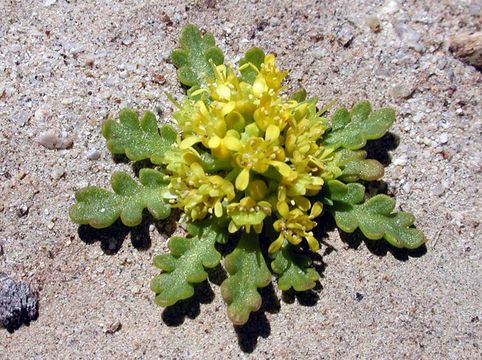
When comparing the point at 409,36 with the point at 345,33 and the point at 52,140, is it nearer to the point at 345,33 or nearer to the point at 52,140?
the point at 345,33

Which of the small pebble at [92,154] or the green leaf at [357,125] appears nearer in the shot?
the green leaf at [357,125]

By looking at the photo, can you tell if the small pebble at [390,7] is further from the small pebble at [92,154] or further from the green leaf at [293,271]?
the small pebble at [92,154]

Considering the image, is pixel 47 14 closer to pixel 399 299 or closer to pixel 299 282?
pixel 299 282

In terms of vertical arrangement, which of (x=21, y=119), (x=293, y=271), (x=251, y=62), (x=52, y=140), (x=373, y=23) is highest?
(x=251, y=62)

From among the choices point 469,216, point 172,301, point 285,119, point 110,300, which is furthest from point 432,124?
point 110,300

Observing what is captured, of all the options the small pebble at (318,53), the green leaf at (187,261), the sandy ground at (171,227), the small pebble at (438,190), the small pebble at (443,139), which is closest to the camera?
the green leaf at (187,261)

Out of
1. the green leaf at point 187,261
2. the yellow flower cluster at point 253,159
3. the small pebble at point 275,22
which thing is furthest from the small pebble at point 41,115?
the small pebble at point 275,22

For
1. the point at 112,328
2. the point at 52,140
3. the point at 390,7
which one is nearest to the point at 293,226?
the point at 112,328
